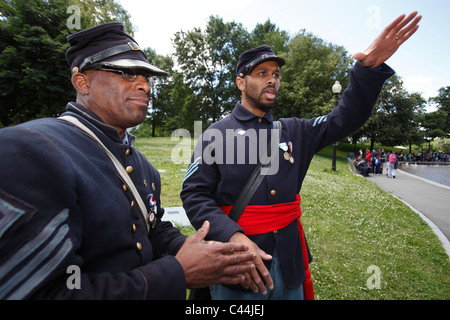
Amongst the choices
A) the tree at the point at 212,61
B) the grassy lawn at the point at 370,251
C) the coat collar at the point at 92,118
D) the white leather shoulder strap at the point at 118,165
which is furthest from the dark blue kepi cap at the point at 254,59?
the tree at the point at 212,61

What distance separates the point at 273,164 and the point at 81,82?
173cm

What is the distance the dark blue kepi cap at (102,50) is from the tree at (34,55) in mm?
15700

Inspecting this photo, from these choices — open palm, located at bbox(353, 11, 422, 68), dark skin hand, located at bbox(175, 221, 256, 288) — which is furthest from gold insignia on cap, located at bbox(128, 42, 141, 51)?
open palm, located at bbox(353, 11, 422, 68)

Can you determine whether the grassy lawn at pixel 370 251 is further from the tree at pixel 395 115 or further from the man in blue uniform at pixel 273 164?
the tree at pixel 395 115

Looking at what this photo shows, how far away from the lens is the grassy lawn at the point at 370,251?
Result: 13.5 ft

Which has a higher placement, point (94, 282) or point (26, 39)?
point (26, 39)

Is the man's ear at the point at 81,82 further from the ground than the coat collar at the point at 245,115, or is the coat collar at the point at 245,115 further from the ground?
the man's ear at the point at 81,82

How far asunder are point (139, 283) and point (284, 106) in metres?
34.8

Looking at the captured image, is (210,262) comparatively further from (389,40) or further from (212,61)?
(212,61)

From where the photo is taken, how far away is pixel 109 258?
52.3 inches

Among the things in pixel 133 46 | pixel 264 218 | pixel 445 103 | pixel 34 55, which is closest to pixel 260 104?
pixel 264 218

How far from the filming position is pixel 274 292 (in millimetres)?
1994
